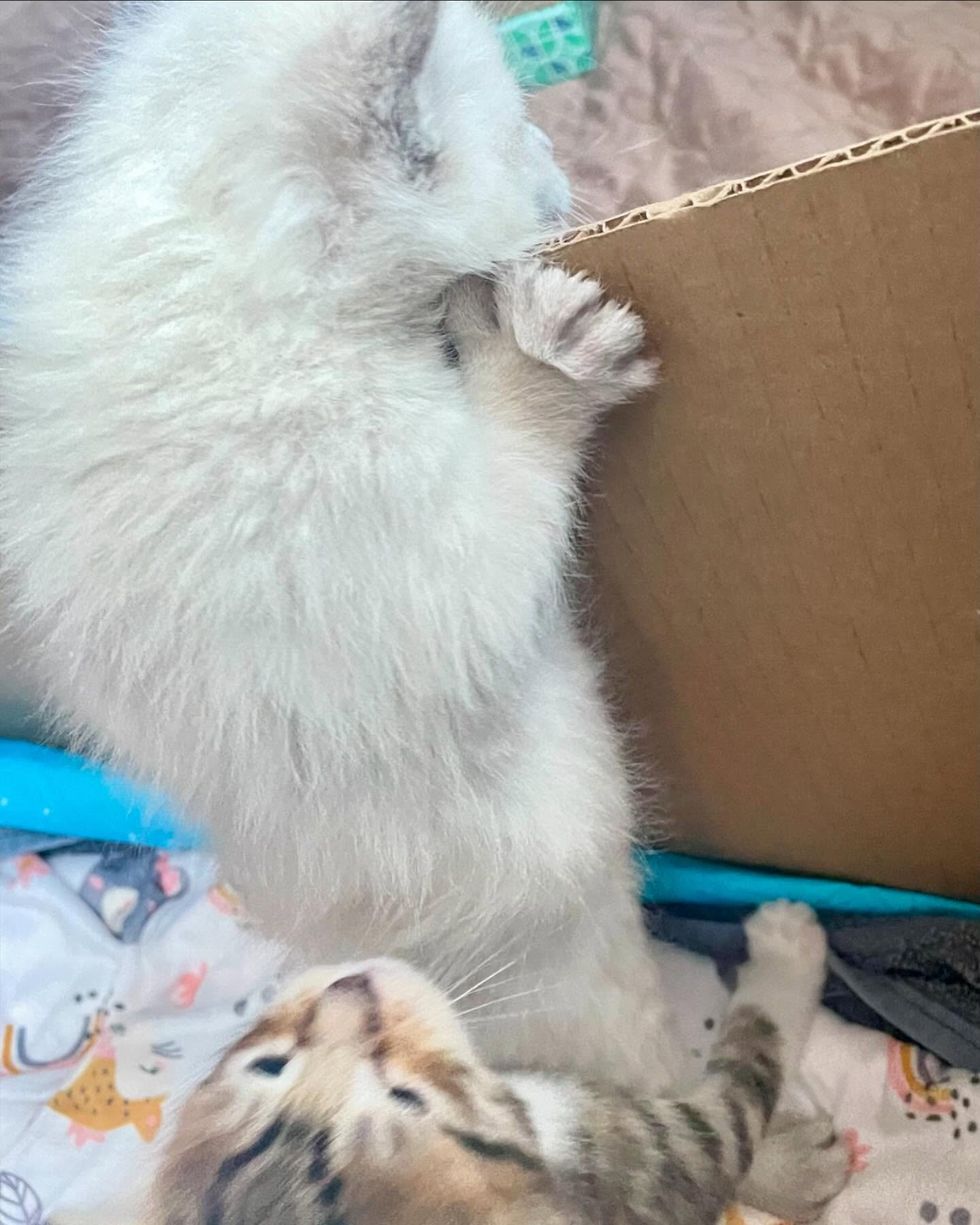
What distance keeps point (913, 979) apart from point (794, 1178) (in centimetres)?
26

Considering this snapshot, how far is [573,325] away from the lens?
755 mm

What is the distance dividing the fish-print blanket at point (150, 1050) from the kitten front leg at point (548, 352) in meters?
0.71

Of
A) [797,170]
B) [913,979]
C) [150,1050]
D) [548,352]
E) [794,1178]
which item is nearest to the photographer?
[797,170]

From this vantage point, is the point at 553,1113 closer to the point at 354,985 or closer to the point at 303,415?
the point at 354,985

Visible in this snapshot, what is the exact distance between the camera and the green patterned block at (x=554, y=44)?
99 centimetres

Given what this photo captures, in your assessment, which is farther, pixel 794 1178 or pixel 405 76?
pixel 794 1178

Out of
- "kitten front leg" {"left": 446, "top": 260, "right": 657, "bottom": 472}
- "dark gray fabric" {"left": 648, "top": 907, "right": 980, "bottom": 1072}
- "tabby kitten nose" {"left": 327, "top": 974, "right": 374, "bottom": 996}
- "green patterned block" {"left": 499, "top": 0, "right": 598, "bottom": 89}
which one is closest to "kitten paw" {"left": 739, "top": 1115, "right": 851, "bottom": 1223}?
"dark gray fabric" {"left": 648, "top": 907, "right": 980, "bottom": 1072}

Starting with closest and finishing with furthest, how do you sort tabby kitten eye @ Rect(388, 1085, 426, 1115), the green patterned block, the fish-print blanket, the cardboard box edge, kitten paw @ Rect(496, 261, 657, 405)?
the cardboard box edge
kitten paw @ Rect(496, 261, 657, 405)
tabby kitten eye @ Rect(388, 1085, 426, 1115)
the green patterned block
the fish-print blanket

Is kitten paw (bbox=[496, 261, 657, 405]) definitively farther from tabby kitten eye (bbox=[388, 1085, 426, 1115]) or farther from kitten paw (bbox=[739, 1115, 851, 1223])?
kitten paw (bbox=[739, 1115, 851, 1223])

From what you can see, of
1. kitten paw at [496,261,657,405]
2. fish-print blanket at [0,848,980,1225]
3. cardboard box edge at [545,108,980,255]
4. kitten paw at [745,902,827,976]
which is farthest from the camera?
kitten paw at [745,902,827,976]

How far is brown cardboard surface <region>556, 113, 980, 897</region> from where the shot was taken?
687mm

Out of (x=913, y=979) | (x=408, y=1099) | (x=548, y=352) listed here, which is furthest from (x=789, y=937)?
(x=548, y=352)

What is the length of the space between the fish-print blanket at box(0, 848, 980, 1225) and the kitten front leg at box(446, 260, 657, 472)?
27.8 inches

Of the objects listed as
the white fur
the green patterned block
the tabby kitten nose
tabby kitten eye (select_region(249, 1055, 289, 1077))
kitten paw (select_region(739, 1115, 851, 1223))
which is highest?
the green patterned block
